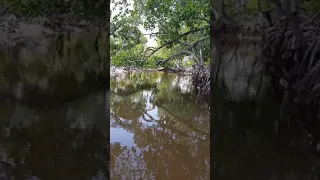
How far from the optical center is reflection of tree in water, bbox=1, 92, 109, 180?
5.45 feet

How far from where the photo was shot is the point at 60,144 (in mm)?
1690

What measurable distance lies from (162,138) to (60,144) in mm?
2318

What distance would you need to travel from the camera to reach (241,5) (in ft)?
5.69

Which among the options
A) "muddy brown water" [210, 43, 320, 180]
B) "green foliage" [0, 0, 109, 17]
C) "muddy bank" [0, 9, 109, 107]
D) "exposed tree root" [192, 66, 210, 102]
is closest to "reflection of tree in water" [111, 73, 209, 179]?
"exposed tree root" [192, 66, 210, 102]

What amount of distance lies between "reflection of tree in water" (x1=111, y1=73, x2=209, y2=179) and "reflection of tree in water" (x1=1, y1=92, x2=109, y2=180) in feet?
3.45

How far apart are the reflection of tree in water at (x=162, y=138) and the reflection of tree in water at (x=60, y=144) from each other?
105cm

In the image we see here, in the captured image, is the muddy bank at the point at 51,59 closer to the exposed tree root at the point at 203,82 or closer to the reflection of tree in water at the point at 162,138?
the reflection of tree in water at the point at 162,138

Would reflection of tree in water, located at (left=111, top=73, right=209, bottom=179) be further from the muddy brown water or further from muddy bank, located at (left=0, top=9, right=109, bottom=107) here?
muddy bank, located at (left=0, top=9, right=109, bottom=107)

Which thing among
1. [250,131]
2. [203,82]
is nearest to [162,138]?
[203,82]

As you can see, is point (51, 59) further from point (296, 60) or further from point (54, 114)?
point (296, 60)

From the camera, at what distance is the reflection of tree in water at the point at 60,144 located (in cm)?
166

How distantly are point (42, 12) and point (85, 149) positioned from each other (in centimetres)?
81

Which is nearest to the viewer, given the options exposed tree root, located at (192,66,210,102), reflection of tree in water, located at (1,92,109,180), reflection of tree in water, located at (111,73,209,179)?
reflection of tree in water, located at (1,92,109,180)

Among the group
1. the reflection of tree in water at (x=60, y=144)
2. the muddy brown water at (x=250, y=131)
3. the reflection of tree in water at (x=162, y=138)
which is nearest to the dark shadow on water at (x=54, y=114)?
the reflection of tree in water at (x=60, y=144)
